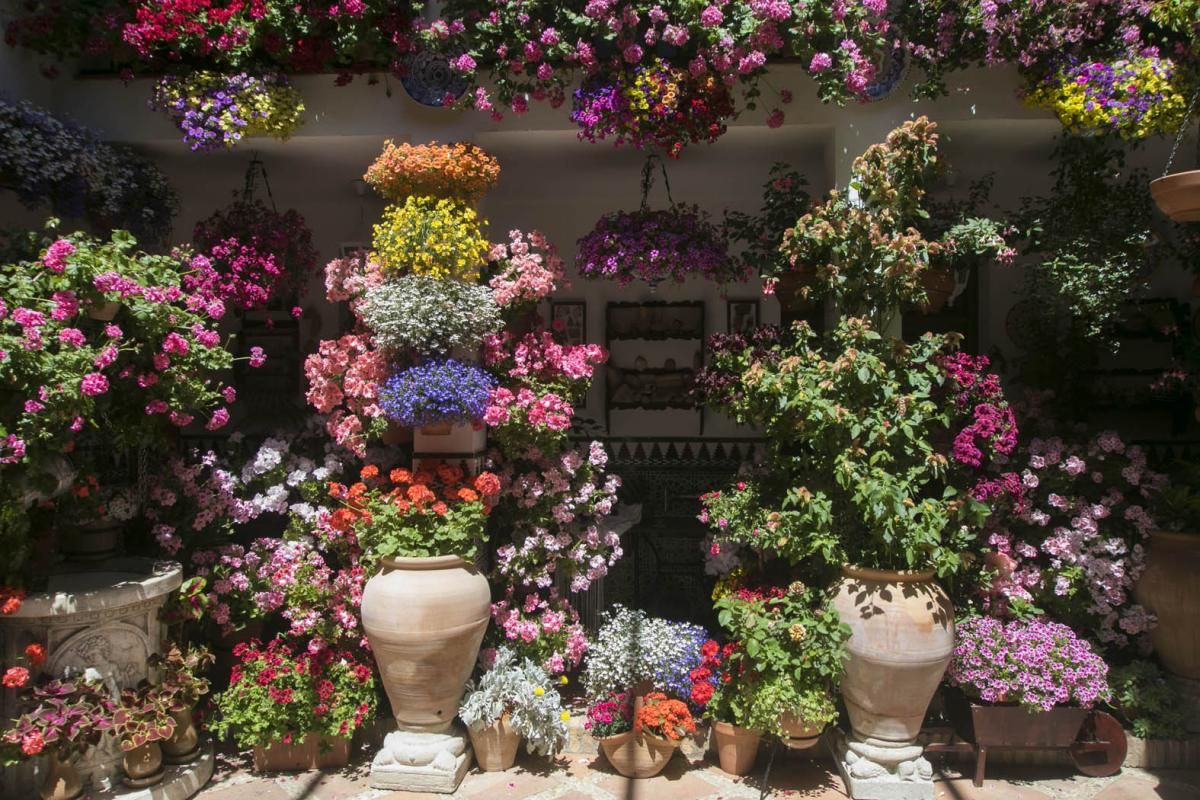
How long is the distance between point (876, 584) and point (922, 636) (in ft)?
1.07

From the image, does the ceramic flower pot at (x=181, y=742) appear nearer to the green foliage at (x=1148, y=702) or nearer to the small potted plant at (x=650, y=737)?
the small potted plant at (x=650, y=737)

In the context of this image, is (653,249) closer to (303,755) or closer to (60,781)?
(303,755)

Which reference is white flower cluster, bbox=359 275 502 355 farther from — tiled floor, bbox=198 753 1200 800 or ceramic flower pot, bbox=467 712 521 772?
tiled floor, bbox=198 753 1200 800

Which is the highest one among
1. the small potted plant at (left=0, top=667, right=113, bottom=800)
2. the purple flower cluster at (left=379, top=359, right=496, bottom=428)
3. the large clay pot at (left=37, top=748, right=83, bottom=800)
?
the purple flower cluster at (left=379, top=359, right=496, bottom=428)

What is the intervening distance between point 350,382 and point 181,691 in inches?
71.4

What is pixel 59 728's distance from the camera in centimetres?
401

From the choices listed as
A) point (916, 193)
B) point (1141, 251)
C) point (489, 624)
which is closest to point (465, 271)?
point (489, 624)

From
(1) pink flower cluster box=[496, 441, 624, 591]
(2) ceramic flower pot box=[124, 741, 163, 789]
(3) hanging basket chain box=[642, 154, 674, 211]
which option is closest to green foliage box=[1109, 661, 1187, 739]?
(1) pink flower cluster box=[496, 441, 624, 591]

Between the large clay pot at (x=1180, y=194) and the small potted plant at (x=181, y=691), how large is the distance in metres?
5.26

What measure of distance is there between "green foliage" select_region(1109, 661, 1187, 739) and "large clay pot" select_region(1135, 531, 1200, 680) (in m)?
0.15

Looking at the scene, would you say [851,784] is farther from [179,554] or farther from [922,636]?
[179,554]

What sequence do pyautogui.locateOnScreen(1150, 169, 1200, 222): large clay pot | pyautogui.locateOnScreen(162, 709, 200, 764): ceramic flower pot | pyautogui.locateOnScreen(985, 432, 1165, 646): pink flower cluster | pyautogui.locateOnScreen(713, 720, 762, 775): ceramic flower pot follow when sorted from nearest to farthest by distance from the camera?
1. pyautogui.locateOnScreen(1150, 169, 1200, 222): large clay pot
2. pyautogui.locateOnScreen(162, 709, 200, 764): ceramic flower pot
3. pyautogui.locateOnScreen(713, 720, 762, 775): ceramic flower pot
4. pyautogui.locateOnScreen(985, 432, 1165, 646): pink flower cluster

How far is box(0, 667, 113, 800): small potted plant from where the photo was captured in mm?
3949

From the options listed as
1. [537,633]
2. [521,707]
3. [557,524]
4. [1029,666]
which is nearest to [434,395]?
[557,524]
